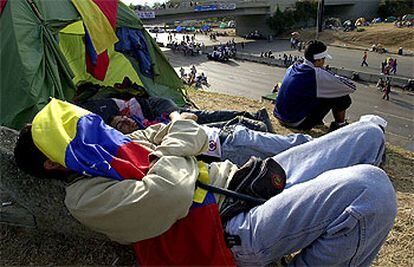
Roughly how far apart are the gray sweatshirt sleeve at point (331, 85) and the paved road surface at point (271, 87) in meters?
6.89

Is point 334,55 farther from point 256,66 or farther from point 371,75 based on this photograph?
point 371,75

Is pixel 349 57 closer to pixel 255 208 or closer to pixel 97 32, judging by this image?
pixel 97 32

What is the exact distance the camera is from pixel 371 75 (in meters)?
21.6

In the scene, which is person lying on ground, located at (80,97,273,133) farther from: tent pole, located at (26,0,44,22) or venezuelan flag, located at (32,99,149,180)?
venezuelan flag, located at (32,99,149,180)

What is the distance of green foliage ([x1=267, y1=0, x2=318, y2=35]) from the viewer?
44906mm

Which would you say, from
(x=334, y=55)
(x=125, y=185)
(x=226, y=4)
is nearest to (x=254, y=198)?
(x=125, y=185)

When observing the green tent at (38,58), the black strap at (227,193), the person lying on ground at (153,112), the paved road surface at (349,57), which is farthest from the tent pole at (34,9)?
the paved road surface at (349,57)

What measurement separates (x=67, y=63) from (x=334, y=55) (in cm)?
3002

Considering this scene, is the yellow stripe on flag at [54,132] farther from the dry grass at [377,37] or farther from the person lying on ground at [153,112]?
the dry grass at [377,37]

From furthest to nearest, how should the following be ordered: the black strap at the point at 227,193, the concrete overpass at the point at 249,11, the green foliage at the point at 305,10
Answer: the green foliage at the point at 305,10 → the concrete overpass at the point at 249,11 → the black strap at the point at 227,193

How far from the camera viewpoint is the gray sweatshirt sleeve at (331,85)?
532 centimetres

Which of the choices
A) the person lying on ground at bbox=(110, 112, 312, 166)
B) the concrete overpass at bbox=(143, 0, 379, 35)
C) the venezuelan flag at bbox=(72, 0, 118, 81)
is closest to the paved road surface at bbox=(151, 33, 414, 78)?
the concrete overpass at bbox=(143, 0, 379, 35)

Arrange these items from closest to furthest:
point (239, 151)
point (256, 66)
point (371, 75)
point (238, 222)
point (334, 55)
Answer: point (238, 222)
point (239, 151)
point (371, 75)
point (256, 66)
point (334, 55)

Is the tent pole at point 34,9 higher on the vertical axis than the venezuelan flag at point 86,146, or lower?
higher
